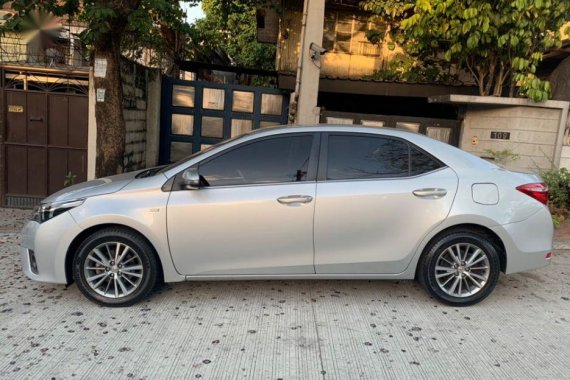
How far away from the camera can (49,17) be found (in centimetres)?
686

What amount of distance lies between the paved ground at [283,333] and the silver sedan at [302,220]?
0.30 m

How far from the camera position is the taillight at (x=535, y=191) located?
14.2 feet

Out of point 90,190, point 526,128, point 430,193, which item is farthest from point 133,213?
point 526,128

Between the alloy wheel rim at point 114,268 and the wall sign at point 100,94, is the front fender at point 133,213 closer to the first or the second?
the alloy wheel rim at point 114,268

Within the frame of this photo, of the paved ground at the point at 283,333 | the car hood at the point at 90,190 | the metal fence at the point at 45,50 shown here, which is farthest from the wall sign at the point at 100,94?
the paved ground at the point at 283,333

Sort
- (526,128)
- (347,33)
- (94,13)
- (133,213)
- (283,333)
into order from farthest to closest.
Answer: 1. (347,33)
2. (526,128)
3. (94,13)
4. (133,213)
5. (283,333)

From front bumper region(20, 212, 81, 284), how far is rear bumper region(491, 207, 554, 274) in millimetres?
3669

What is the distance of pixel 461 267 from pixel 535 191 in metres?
0.97

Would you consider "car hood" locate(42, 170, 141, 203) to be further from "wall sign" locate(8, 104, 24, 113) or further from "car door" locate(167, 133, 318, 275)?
"wall sign" locate(8, 104, 24, 113)

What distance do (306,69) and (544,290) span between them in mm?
5123

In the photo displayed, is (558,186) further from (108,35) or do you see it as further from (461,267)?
(108,35)

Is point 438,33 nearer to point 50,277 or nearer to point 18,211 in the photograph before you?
point 50,277

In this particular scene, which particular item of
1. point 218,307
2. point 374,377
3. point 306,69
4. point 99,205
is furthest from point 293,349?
point 306,69

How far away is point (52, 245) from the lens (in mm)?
4016
